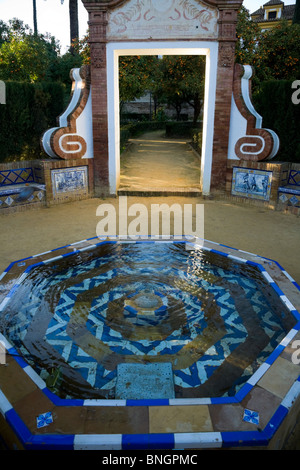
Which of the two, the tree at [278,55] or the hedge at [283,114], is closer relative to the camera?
the hedge at [283,114]

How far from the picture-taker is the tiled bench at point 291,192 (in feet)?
26.7

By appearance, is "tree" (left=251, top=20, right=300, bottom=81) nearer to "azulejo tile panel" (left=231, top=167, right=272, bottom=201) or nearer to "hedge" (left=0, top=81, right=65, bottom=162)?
"azulejo tile panel" (left=231, top=167, right=272, bottom=201)

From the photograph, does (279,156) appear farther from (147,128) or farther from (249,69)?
(147,128)

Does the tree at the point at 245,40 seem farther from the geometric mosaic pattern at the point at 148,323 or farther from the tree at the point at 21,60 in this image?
the geometric mosaic pattern at the point at 148,323

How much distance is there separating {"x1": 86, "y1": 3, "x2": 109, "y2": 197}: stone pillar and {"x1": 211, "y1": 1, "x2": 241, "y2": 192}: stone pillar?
A: 3005 millimetres

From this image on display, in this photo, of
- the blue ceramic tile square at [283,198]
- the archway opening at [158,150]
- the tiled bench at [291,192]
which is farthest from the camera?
the archway opening at [158,150]

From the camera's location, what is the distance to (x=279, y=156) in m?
9.88

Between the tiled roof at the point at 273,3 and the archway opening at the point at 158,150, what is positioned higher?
the tiled roof at the point at 273,3

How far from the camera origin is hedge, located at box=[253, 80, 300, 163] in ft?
30.3

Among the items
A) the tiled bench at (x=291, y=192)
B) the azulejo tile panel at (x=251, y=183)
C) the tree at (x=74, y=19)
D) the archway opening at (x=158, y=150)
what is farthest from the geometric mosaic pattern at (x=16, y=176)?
the tree at (x=74, y=19)

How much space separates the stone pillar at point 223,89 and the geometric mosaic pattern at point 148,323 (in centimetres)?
472

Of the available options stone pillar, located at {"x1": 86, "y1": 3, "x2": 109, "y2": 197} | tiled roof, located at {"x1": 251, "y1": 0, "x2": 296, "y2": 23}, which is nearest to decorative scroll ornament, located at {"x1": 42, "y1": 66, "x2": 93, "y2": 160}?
stone pillar, located at {"x1": 86, "y1": 3, "x2": 109, "y2": 197}
